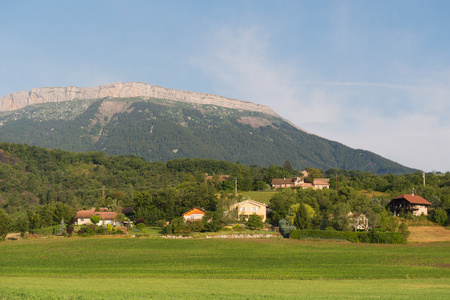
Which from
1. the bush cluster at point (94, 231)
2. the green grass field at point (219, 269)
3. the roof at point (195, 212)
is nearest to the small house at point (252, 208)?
the roof at point (195, 212)

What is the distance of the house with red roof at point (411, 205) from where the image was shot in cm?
9050

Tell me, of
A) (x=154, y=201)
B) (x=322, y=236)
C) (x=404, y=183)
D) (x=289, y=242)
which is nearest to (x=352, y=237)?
(x=322, y=236)

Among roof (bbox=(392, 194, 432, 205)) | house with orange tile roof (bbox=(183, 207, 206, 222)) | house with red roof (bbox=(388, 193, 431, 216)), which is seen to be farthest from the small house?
roof (bbox=(392, 194, 432, 205))

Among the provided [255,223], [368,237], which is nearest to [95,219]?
[255,223]

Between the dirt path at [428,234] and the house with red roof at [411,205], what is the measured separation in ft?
43.3

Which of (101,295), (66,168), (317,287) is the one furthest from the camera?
(66,168)

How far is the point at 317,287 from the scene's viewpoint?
90.6ft

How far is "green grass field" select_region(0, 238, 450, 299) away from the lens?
24516 mm

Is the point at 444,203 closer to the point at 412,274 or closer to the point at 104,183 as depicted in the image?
the point at 412,274

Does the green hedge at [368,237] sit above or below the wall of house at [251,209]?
below

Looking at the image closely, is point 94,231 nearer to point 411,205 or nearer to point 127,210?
point 127,210

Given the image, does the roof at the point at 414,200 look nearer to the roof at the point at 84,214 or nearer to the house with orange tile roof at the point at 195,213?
the house with orange tile roof at the point at 195,213

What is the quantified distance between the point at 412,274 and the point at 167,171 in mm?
153556

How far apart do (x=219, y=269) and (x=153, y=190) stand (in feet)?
230
